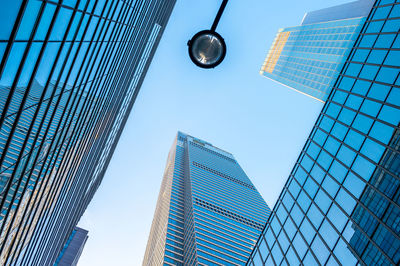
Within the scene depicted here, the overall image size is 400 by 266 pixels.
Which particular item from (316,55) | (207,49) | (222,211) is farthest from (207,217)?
(207,49)

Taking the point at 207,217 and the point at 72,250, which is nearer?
the point at 207,217

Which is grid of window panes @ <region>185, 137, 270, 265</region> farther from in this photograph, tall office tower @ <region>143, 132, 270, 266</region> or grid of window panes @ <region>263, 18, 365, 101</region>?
grid of window panes @ <region>263, 18, 365, 101</region>

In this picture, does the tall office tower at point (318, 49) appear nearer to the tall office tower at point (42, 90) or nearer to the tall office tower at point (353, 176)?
the tall office tower at point (353, 176)

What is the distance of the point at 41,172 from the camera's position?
656 inches

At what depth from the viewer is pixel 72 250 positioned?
421ft

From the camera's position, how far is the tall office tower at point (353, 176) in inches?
583

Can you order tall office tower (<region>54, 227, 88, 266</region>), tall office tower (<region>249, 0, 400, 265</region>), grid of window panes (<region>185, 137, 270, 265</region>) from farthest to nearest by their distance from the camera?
tall office tower (<region>54, 227, 88, 266</region>) → grid of window panes (<region>185, 137, 270, 265</region>) → tall office tower (<region>249, 0, 400, 265</region>)

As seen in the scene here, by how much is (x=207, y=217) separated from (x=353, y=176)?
8186cm

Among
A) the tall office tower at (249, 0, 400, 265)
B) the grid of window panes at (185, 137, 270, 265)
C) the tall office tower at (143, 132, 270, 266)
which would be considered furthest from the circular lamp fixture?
the grid of window panes at (185, 137, 270, 265)

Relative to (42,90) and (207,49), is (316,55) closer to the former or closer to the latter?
(42,90)

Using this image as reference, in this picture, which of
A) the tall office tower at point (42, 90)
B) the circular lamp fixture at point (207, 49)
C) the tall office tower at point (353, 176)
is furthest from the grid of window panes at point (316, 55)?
the circular lamp fixture at point (207, 49)

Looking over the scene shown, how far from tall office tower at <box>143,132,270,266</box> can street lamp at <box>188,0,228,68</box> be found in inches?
2919

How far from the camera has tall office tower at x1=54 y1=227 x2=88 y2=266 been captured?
120500 millimetres

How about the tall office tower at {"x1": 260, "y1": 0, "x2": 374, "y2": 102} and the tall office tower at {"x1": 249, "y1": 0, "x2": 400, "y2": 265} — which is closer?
the tall office tower at {"x1": 249, "y1": 0, "x2": 400, "y2": 265}
